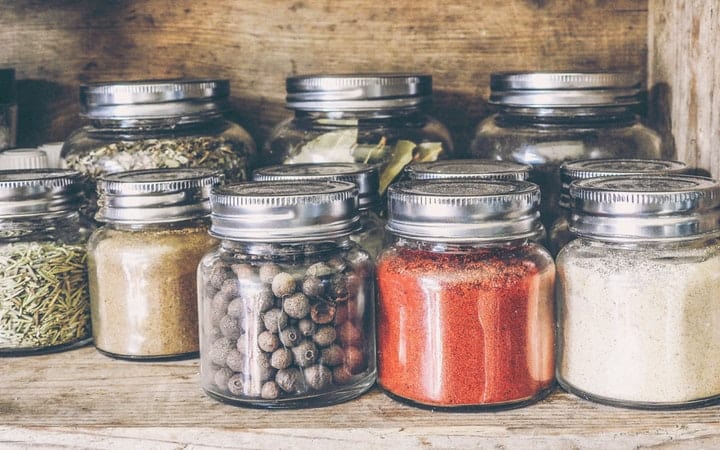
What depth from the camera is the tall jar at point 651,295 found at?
2.82ft

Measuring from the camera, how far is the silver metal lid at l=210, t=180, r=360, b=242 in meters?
0.89

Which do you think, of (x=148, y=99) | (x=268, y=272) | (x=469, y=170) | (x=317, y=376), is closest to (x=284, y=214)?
(x=268, y=272)

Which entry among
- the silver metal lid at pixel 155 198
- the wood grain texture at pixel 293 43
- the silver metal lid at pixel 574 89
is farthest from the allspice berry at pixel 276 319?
the wood grain texture at pixel 293 43

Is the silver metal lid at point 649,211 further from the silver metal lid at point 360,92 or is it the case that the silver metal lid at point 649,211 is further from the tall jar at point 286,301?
the silver metal lid at point 360,92

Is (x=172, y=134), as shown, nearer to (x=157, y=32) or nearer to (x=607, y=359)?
(x=157, y=32)

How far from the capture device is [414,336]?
90 cm

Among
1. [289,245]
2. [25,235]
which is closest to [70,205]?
[25,235]

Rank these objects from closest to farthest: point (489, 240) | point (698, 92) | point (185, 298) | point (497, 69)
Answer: point (489, 240) < point (185, 298) < point (698, 92) < point (497, 69)

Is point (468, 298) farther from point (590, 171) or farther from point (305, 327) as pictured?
point (590, 171)

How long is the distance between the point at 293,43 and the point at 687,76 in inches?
22.0

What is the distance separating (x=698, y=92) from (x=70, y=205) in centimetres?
77

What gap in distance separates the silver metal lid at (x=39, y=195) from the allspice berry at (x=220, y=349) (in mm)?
298

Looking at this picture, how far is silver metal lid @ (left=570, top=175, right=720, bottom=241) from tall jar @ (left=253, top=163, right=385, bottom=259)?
0.82ft

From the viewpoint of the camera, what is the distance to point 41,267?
1.09 metres
